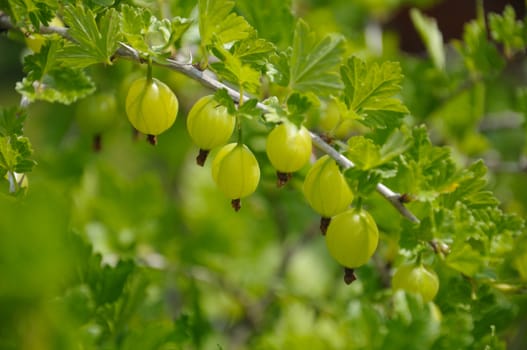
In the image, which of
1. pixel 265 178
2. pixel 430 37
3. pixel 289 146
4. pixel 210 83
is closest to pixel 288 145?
pixel 289 146

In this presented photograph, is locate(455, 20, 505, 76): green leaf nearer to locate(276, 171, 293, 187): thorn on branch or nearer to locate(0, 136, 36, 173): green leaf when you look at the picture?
locate(276, 171, 293, 187): thorn on branch

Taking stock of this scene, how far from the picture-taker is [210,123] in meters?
0.62

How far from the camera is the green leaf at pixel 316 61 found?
2.00 feet

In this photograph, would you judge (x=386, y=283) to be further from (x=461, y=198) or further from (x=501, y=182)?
(x=501, y=182)

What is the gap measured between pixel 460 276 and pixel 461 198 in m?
0.11

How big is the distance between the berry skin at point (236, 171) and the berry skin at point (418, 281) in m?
0.18

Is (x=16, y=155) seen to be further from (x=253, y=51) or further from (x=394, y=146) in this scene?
(x=394, y=146)

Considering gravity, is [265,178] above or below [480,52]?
below

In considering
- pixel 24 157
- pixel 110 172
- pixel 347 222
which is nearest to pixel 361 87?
pixel 347 222

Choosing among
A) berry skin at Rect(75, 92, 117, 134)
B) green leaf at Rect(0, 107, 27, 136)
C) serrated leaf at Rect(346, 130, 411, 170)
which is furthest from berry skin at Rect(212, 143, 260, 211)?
berry skin at Rect(75, 92, 117, 134)

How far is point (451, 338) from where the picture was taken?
54 centimetres

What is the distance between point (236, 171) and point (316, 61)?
14 centimetres

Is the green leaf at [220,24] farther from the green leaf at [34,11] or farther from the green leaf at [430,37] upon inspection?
the green leaf at [430,37]

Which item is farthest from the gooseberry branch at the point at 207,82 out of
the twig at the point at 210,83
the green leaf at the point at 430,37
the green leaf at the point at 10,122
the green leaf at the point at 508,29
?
the green leaf at the point at 430,37
